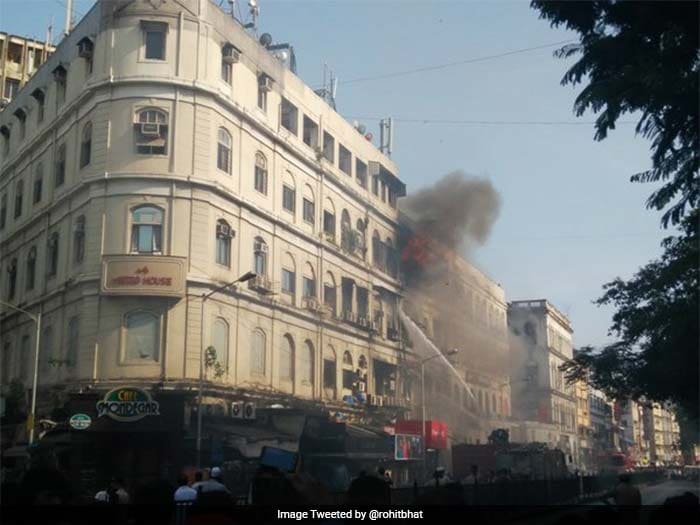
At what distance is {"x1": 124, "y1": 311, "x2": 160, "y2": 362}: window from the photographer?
34.1 m

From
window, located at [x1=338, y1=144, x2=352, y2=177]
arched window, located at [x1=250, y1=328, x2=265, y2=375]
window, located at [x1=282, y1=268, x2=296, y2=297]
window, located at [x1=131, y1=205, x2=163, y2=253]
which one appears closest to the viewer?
window, located at [x1=131, y1=205, x2=163, y2=253]

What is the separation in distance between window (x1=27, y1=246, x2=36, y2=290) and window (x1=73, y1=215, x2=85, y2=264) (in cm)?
513

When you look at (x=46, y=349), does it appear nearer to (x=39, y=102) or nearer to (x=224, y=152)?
(x=224, y=152)

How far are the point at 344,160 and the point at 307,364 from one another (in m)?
12.8

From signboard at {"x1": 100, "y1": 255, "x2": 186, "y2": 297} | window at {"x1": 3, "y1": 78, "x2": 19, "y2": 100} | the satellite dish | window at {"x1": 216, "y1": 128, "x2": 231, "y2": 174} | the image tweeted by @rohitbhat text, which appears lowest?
the image tweeted by @rohitbhat text

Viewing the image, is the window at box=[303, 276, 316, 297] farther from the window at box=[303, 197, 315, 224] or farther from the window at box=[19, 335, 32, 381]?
the window at box=[19, 335, 32, 381]

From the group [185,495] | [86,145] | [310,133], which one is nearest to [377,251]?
[310,133]

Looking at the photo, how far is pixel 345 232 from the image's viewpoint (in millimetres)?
48469

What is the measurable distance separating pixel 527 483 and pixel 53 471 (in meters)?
23.4

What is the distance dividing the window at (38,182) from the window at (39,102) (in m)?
2.40

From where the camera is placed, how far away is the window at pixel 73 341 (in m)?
35.0

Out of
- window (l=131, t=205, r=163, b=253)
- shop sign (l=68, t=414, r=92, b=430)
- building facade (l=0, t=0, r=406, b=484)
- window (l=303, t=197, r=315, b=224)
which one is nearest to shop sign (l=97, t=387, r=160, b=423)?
shop sign (l=68, t=414, r=92, b=430)

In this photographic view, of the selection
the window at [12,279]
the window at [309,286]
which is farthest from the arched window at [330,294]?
the window at [12,279]

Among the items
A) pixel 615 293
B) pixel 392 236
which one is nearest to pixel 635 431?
pixel 392 236
